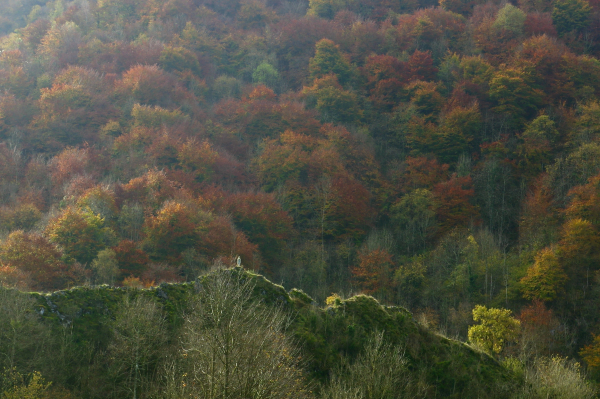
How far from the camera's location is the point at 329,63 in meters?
67.1

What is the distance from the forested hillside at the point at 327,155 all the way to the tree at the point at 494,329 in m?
0.40

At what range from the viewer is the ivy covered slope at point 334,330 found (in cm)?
2095

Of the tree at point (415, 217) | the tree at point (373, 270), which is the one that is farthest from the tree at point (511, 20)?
the tree at point (373, 270)

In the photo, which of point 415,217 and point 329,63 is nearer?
point 415,217

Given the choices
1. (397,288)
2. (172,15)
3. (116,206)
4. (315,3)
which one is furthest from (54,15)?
(397,288)

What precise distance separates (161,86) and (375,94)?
26.9 m

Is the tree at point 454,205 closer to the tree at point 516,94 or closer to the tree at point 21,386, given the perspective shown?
the tree at point 516,94

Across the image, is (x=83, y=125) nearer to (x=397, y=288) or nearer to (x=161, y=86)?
(x=161, y=86)

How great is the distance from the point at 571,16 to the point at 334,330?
199 feet

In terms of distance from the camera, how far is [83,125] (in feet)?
189

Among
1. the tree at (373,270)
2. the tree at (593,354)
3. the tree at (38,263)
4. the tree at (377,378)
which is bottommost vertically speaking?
the tree at (373,270)

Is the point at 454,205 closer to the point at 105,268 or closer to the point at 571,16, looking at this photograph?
the point at 105,268

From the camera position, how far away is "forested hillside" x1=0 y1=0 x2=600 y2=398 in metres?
39.3

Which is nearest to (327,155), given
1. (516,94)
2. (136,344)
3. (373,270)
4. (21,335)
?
(373,270)
